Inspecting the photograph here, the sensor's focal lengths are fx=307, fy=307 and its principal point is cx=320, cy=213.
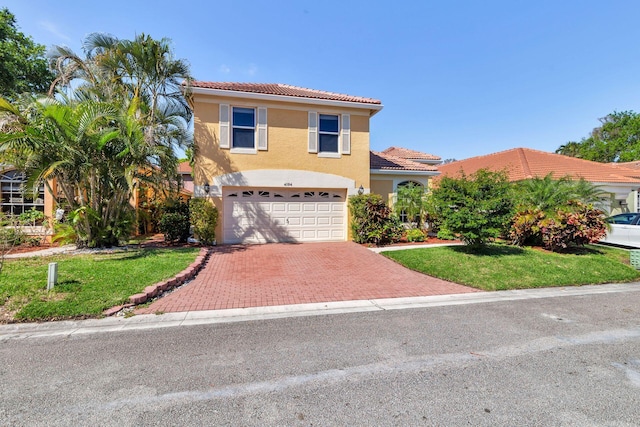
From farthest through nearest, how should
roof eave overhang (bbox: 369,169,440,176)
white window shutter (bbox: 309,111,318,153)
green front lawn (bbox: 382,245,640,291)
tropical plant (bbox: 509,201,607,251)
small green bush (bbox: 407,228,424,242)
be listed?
roof eave overhang (bbox: 369,169,440,176)
white window shutter (bbox: 309,111,318,153)
small green bush (bbox: 407,228,424,242)
tropical plant (bbox: 509,201,607,251)
green front lawn (bbox: 382,245,640,291)

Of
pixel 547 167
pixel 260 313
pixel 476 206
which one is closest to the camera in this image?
pixel 260 313

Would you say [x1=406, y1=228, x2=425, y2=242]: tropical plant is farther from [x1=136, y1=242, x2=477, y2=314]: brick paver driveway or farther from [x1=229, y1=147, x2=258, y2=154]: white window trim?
[x1=229, y1=147, x2=258, y2=154]: white window trim

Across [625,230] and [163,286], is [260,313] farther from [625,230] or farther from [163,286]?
[625,230]

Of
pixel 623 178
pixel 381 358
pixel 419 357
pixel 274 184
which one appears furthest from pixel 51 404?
pixel 623 178

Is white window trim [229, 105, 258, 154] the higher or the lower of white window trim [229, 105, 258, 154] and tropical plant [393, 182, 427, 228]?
the higher

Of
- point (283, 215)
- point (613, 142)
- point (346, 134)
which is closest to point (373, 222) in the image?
point (283, 215)

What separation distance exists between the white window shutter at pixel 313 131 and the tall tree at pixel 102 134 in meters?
5.04

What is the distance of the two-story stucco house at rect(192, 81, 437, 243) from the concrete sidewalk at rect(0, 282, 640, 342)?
7.44m

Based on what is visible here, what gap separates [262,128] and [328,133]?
2944 mm

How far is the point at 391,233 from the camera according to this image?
42.3ft

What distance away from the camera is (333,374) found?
352 cm

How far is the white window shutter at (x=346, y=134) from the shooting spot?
45.4ft

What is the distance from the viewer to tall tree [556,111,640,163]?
1459 inches

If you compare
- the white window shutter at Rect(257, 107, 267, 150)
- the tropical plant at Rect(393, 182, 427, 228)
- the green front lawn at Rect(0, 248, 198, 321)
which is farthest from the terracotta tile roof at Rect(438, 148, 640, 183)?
the green front lawn at Rect(0, 248, 198, 321)
